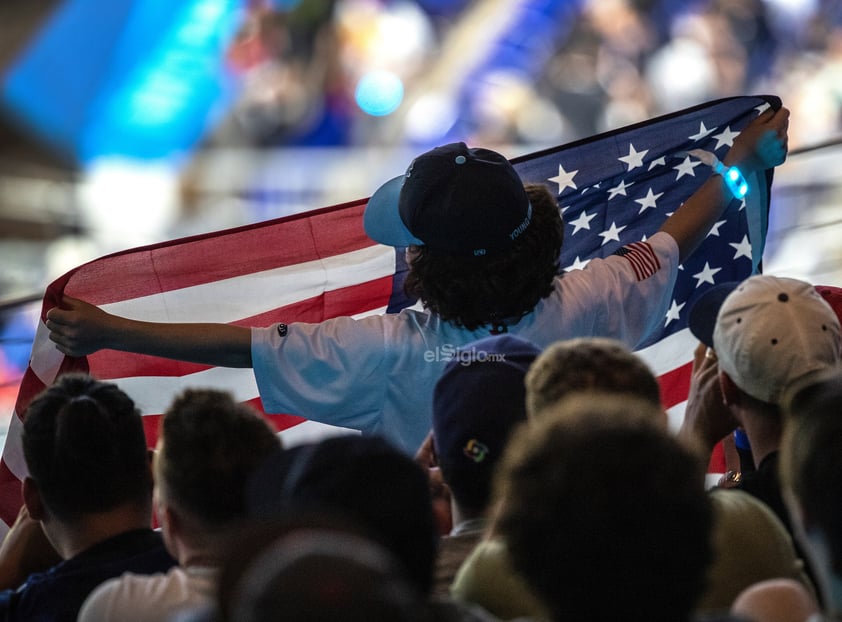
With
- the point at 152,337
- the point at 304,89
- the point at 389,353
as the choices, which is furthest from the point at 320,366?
the point at 304,89

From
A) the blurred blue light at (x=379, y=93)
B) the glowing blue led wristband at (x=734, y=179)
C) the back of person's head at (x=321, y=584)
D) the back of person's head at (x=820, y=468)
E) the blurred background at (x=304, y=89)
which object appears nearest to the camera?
the back of person's head at (x=321, y=584)

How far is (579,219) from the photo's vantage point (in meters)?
3.06

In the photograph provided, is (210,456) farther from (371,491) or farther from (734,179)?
(734,179)

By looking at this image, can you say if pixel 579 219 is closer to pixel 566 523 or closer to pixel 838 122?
pixel 566 523

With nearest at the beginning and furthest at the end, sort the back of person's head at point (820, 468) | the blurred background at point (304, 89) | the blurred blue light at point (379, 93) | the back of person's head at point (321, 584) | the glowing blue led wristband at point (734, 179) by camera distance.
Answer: the back of person's head at point (321, 584) → the back of person's head at point (820, 468) → the glowing blue led wristband at point (734, 179) → the blurred background at point (304, 89) → the blurred blue light at point (379, 93)

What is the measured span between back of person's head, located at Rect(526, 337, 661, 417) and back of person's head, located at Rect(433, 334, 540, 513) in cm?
7

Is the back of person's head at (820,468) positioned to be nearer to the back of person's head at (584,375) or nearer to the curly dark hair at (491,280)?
the back of person's head at (584,375)

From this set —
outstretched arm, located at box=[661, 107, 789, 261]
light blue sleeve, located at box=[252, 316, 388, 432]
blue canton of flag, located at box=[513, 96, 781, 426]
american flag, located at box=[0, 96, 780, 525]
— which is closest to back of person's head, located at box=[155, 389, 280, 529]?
light blue sleeve, located at box=[252, 316, 388, 432]

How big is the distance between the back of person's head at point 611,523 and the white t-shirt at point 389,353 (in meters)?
1.01

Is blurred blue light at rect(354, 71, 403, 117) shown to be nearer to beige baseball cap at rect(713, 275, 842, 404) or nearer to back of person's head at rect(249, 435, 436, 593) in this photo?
beige baseball cap at rect(713, 275, 842, 404)

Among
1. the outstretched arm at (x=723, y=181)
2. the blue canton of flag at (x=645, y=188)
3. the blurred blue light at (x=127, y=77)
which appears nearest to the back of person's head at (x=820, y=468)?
the outstretched arm at (x=723, y=181)

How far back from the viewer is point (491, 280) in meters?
2.35

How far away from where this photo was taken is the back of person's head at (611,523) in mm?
1205

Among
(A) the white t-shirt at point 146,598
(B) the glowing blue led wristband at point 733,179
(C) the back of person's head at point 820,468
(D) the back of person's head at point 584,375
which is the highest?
(B) the glowing blue led wristband at point 733,179
